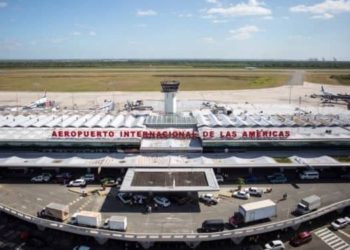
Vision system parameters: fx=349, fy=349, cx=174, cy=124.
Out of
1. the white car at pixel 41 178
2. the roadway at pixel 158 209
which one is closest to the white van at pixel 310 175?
the roadway at pixel 158 209

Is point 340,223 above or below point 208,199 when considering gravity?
below

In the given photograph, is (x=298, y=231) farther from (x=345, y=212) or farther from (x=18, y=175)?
(x=18, y=175)

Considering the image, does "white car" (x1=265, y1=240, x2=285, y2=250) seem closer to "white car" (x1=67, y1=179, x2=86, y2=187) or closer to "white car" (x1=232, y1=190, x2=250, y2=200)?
"white car" (x1=232, y1=190, x2=250, y2=200)

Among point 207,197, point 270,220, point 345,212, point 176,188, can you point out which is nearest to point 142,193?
point 176,188

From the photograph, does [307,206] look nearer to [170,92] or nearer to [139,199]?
[139,199]

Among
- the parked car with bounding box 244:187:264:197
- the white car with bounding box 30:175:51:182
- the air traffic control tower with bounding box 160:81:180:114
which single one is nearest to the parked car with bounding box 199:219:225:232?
the parked car with bounding box 244:187:264:197

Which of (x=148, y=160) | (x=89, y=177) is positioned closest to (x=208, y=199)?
(x=148, y=160)
